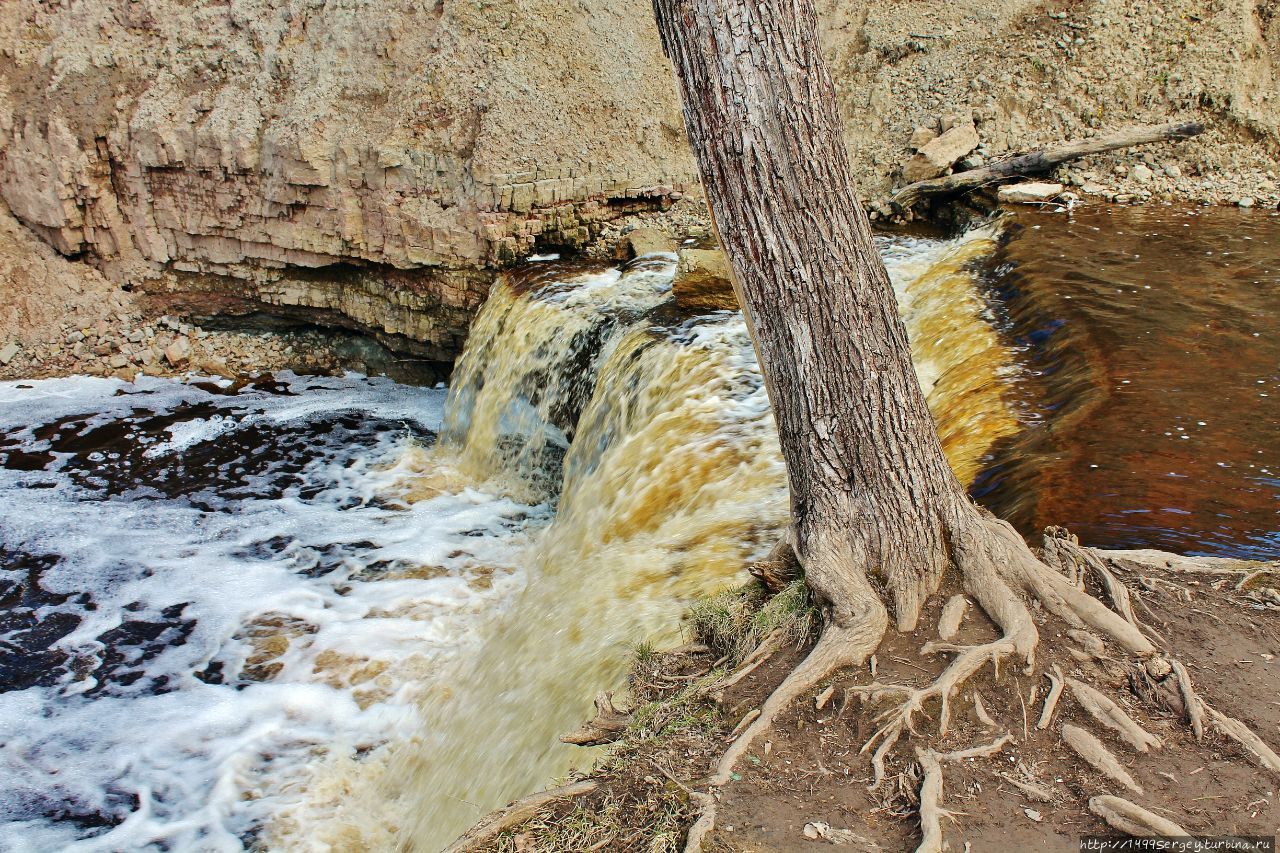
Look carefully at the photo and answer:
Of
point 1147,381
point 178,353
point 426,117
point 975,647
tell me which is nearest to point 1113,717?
point 975,647

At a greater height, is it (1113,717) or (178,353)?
(178,353)

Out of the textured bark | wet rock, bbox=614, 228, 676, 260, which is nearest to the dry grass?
the textured bark

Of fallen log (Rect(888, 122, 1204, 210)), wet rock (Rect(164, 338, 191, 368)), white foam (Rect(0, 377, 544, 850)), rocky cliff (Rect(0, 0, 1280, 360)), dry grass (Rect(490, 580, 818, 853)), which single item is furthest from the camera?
wet rock (Rect(164, 338, 191, 368))

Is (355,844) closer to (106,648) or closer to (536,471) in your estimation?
(106,648)

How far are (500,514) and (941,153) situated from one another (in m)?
5.90

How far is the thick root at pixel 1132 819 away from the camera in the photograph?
81.5 inches

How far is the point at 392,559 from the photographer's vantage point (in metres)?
6.40

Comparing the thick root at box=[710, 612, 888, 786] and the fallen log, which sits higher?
the fallen log

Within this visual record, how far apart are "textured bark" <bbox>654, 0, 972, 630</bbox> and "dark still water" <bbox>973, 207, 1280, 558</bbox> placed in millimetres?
930

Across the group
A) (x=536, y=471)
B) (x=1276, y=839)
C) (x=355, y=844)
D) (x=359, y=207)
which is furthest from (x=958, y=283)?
(x=359, y=207)

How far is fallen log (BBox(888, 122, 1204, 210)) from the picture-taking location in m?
8.22

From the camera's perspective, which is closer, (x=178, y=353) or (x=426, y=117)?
(x=426, y=117)

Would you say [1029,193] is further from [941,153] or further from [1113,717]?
[1113,717]

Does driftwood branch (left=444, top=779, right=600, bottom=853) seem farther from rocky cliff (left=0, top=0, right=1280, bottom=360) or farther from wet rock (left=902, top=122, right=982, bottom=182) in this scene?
wet rock (left=902, top=122, right=982, bottom=182)
